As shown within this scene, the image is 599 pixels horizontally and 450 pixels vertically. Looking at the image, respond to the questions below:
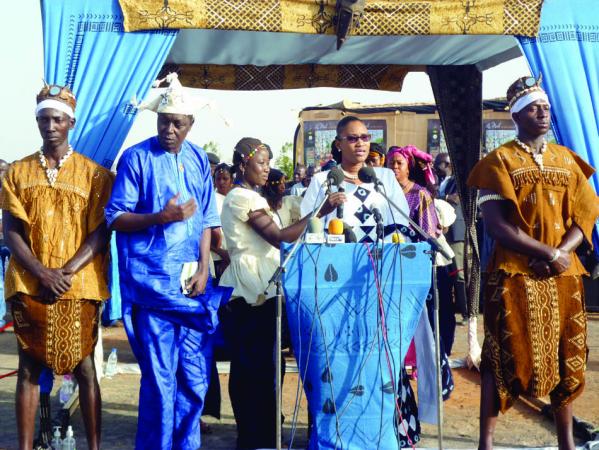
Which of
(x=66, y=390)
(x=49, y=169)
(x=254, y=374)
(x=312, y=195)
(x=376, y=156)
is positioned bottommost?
(x=66, y=390)

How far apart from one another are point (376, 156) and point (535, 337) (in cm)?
279

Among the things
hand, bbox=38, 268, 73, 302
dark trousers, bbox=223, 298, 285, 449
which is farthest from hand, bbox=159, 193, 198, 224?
dark trousers, bbox=223, 298, 285, 449

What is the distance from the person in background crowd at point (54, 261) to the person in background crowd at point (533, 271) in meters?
2.15

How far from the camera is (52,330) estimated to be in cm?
459

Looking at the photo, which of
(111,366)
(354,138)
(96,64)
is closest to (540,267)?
(354,138)

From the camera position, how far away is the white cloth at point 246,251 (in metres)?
5.11

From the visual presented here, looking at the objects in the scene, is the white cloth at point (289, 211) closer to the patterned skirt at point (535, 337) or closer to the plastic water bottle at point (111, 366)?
the patterned skirt at point (535, 337)

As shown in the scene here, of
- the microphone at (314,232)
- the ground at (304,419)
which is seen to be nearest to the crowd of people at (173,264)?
the microphone at (314,232)

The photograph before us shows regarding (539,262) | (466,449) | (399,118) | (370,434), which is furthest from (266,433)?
(399,118)

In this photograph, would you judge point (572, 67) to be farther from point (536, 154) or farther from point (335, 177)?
point (335, 177)

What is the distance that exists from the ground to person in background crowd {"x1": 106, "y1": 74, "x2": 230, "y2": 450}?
32.6 inches

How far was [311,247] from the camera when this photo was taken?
4.44 metres

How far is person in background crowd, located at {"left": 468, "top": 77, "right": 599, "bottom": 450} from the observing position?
4.53m

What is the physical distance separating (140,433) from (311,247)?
1378mm
